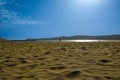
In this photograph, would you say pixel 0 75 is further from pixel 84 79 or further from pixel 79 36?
pixel 79 36

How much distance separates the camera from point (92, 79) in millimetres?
2922

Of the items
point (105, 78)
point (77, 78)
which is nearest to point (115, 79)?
point (105, 78)

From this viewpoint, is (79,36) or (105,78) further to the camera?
(79,36)

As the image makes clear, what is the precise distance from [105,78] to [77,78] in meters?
0.44

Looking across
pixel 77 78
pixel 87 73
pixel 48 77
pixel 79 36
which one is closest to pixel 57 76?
pixel 48 77

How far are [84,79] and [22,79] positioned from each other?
3.28 feet

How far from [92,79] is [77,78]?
10.5 inches

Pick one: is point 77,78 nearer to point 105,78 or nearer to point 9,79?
point 105,78

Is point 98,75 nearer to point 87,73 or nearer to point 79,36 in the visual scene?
point 87,73

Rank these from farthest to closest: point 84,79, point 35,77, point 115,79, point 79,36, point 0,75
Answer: point 79,36
point 0,75
point 35,77
point 84,79
point 115,79

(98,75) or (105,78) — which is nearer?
(105,78)

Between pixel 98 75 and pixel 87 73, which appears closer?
pixel 98 75

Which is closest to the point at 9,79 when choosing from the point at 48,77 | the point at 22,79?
the point at 22,79

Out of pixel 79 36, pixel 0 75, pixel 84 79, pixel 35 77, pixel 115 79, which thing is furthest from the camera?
pixel 79 36
